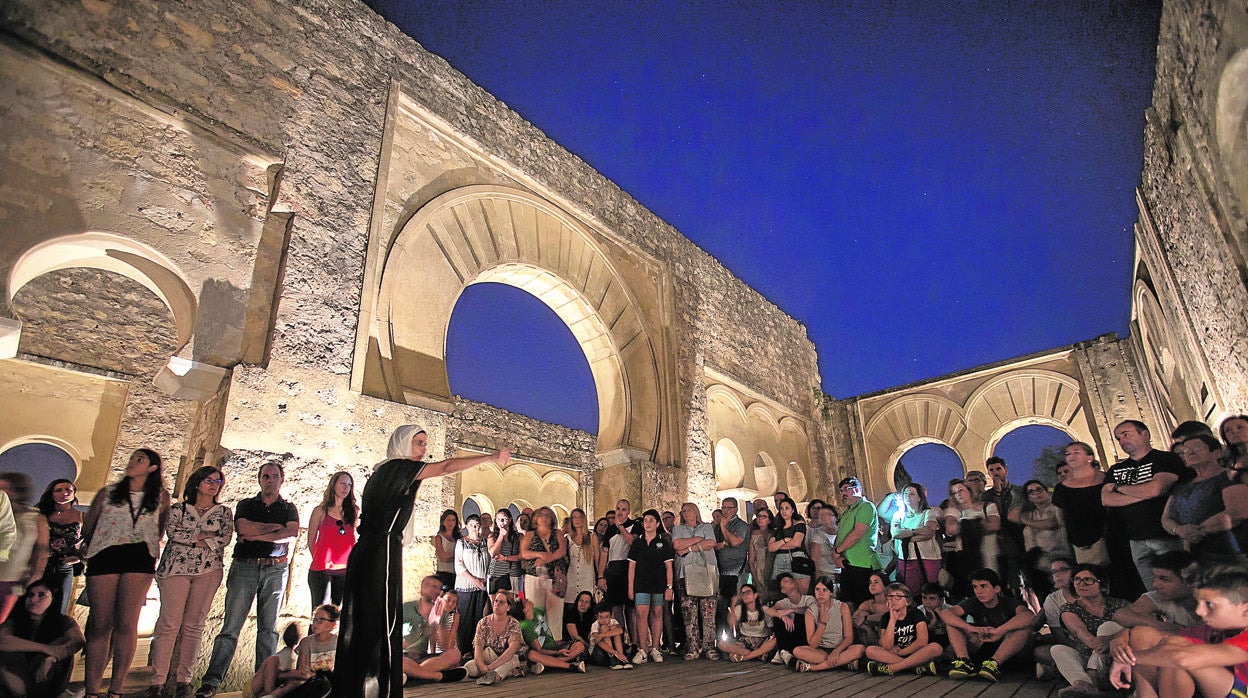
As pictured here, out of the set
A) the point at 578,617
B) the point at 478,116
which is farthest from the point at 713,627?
the point at 478,116

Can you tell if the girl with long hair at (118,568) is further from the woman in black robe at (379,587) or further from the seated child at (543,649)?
the seated child at (543,649)

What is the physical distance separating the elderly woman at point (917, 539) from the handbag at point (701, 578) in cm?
169

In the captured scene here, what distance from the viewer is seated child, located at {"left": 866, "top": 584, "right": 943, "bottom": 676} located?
413 centimetres

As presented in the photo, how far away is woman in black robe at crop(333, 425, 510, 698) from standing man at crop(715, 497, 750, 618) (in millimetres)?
3749

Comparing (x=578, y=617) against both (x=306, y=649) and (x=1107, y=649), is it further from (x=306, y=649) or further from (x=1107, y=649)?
(x=1107, y=649)

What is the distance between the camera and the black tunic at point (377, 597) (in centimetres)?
249

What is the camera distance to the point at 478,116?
271 inches

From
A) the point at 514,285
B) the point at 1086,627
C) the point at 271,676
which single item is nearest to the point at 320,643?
the point at 271,676

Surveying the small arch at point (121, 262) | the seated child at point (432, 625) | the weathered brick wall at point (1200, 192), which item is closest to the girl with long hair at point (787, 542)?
the seated child at point (432, 625)

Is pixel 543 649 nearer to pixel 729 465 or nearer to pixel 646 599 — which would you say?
pixel 646 599

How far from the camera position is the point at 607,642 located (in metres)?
5.04

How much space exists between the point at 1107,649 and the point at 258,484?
539 centimetres

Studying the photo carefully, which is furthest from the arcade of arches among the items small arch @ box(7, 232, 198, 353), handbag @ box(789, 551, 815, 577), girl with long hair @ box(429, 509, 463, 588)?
handbag @ box(789, 551, 815, 577)

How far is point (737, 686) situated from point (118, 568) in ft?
11.7
